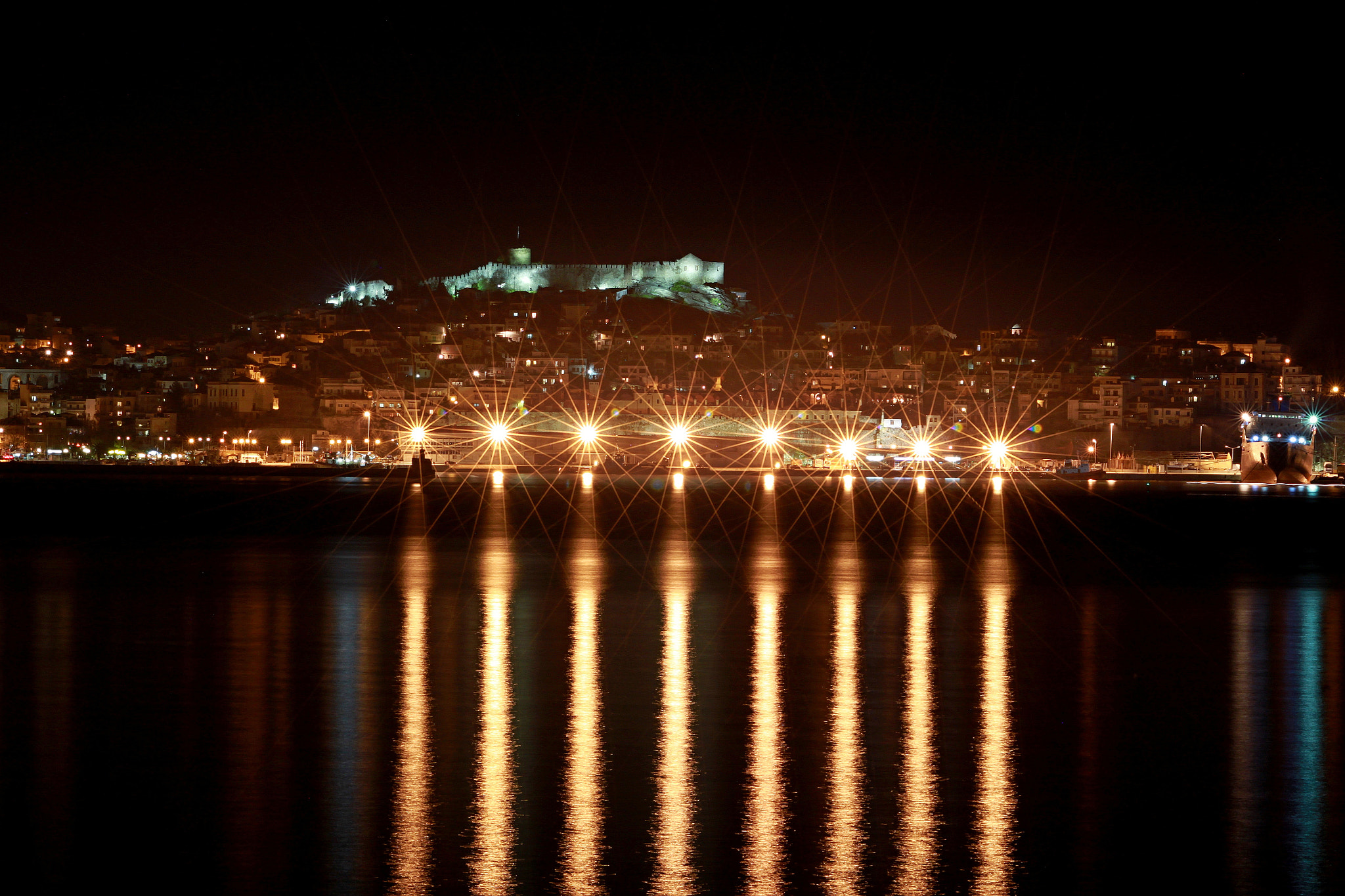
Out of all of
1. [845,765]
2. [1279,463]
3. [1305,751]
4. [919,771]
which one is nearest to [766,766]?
[845,765]

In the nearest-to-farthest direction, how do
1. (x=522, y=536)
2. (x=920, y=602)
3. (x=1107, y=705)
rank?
1. (x=1107, y=705)
2. (x=920, y=602)
3. (x=522, y=536)

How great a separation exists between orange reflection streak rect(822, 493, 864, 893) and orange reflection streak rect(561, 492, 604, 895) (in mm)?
771

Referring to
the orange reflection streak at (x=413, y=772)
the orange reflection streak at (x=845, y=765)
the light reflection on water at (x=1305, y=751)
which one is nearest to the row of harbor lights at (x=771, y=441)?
the light reflection on water at (x=1305, y=751)

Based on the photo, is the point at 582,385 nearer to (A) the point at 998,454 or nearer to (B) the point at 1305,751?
(A) the point at 998,454

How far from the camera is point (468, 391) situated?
89812mm

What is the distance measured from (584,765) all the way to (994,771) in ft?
5.49

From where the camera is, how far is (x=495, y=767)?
5.38 meters

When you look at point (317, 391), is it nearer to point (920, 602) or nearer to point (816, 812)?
point (920, 602)

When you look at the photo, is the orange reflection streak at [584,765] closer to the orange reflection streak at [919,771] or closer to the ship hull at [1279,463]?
the orange reflection streak at [919,771]

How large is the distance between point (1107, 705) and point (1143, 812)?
75.3 inches

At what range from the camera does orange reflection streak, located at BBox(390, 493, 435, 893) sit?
4262 millimetres

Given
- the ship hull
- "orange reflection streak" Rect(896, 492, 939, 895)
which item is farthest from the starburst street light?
"orange reflection streak" Rect(896, 492, 939, 895)

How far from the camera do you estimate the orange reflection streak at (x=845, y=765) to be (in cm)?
429

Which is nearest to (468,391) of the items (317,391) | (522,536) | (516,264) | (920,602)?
(317,391)
